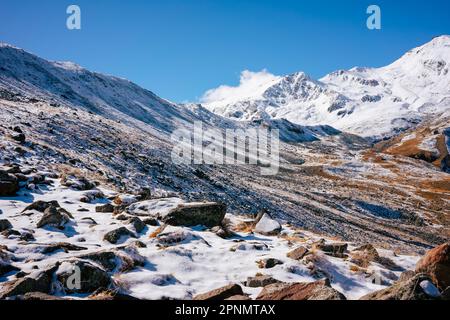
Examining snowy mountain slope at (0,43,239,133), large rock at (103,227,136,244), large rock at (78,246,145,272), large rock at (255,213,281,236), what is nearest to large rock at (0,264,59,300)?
large rock at (78,246,145,272)

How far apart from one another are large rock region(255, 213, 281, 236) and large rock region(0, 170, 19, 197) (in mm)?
12751

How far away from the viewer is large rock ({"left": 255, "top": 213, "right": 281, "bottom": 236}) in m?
20.2

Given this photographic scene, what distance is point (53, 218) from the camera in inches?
637

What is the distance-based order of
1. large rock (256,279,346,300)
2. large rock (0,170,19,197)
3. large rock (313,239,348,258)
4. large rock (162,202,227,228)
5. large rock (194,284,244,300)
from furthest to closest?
large rock (0,170,19,197)
large rock (162,202,227,228)
large rock (313,239,348,258)
large rock (194,284,244,300)
large rock (256,279,346,300)

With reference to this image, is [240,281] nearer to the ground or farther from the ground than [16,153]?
nearer to the ground

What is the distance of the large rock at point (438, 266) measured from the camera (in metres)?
11.6

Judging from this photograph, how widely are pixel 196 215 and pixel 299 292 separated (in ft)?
30.8

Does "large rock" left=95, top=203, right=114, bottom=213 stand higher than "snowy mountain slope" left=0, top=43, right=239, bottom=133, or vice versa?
"snowy mountain slope" left=0, top=43, right=239, bottom=133

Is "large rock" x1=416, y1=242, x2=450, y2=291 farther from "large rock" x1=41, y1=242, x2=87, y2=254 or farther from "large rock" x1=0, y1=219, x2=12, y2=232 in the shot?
"large rock" x1=0, y1=219, x2=12, y2=232

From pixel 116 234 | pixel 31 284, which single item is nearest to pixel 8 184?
pixel 116 234

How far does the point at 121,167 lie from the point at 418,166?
125 metres
